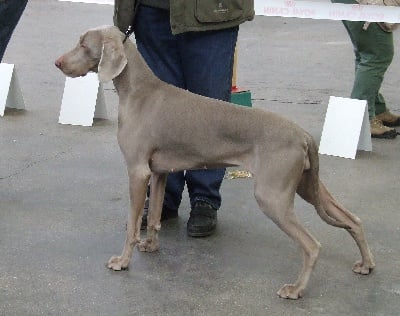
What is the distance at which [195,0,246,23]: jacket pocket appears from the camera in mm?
4152

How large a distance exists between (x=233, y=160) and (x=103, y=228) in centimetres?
119

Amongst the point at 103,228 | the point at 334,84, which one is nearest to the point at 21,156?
Answer: the point at 103,228

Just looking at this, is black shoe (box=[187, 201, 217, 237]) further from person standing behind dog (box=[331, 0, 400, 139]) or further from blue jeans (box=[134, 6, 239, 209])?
person standing behind dog (box=[331, 0, 400, 139])

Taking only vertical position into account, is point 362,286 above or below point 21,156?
above

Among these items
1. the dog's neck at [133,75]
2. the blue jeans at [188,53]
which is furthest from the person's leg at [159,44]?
the dog's neck at [133,75]

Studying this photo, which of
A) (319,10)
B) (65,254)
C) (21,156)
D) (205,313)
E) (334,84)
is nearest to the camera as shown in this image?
(205,313)

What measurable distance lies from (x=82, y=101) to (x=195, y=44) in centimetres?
296

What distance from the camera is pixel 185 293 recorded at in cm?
383

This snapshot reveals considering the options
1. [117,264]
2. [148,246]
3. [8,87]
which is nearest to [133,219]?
[117,264]

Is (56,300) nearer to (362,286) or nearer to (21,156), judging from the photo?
(362,286)

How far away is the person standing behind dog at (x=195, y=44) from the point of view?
4168mm

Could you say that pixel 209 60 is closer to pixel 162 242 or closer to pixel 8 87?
pixel 162 242

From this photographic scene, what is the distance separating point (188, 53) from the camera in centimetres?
438

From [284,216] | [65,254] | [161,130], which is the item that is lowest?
[65,254]
